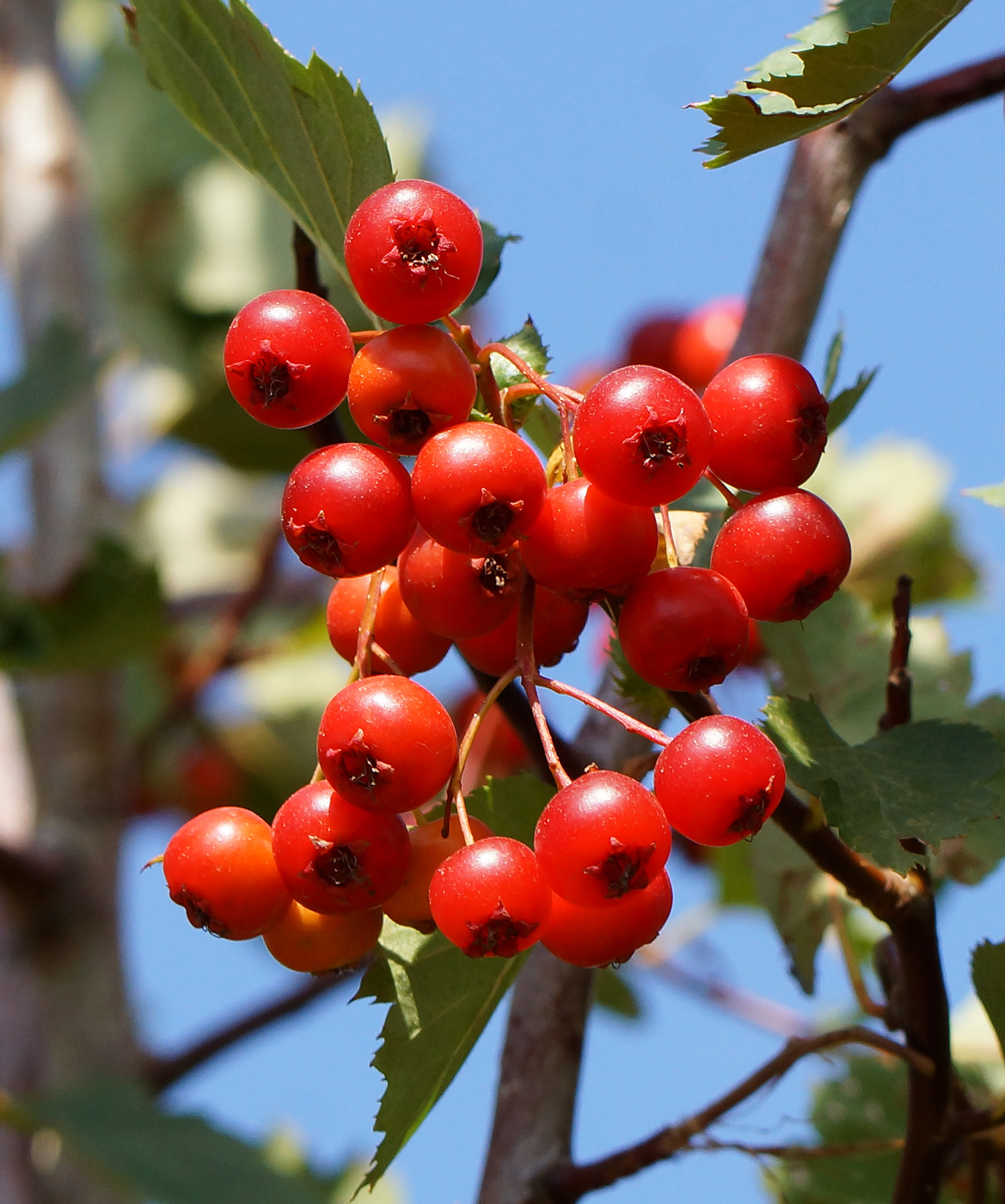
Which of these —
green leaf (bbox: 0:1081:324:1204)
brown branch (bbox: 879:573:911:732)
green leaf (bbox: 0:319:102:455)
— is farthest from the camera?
green leaf (bbox: 0:319:102:455)

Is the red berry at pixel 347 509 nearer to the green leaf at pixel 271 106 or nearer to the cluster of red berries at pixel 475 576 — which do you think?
the cluster of red berries at pixel 475 576

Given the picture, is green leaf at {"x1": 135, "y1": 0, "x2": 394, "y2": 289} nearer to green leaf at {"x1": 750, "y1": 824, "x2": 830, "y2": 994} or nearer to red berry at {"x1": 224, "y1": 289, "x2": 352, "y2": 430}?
red berry at {"x1": 224, "y1": 289, "x2": 352, "y2": 430}

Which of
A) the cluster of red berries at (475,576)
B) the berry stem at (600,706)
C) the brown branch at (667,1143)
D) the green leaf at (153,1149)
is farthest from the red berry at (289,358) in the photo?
the green leaf at (153,1149)

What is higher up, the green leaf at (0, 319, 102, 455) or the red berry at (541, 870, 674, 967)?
the green leaf at (0, 319, 102, 455)

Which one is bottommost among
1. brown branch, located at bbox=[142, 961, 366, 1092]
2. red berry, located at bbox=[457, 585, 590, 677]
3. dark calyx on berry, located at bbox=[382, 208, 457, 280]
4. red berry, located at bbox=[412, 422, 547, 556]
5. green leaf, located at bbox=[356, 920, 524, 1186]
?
brown branch, located at bbox=[142, 961, 366, 1092]

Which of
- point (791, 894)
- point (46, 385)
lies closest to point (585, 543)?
point (791, 894)

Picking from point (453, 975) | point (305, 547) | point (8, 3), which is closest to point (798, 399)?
point (305, 547)

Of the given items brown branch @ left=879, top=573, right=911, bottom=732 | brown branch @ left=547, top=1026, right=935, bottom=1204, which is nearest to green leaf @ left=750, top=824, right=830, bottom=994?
brown branch @ left=547, top=1026, right=935, bottom=1204
